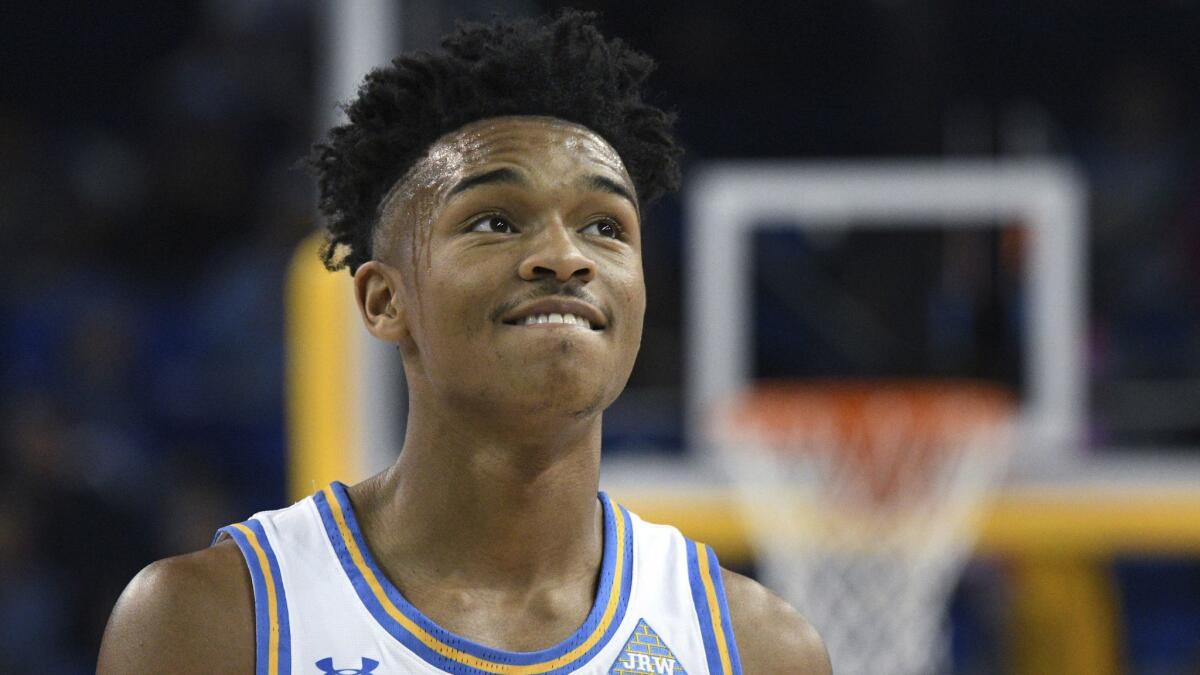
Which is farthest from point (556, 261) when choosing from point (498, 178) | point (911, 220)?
point (911, 220)

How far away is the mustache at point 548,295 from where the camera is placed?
247 cm

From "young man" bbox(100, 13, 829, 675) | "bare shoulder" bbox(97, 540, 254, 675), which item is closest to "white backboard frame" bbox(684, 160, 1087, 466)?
"young man" bbox(100, 13, 829, 675)

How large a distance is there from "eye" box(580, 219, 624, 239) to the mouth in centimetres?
17

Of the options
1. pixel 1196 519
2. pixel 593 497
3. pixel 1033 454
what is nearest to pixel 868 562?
pixel 1033 454

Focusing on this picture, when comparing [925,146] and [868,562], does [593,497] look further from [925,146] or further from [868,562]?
[925,146]

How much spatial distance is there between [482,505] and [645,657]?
0.34 metres

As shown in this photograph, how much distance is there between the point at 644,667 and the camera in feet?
8.52

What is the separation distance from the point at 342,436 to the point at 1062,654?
337 centimetres

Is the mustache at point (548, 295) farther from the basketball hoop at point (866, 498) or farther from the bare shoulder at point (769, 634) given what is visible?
the basketball hoop at point (866, 498)

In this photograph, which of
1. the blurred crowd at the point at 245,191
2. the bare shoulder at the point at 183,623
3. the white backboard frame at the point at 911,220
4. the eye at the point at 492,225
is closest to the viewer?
the bare shoulder at the point at 183,623

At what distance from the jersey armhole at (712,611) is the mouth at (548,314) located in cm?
54

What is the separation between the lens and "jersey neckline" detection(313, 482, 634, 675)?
8.24 feet

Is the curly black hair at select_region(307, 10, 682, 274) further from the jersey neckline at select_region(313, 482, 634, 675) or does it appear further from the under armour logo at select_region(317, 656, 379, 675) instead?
the under armour logo at select_region(317, 656, 379, 675)

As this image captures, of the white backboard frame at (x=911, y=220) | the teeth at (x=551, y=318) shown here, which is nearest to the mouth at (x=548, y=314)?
the teeth at (x=551, y=318)
